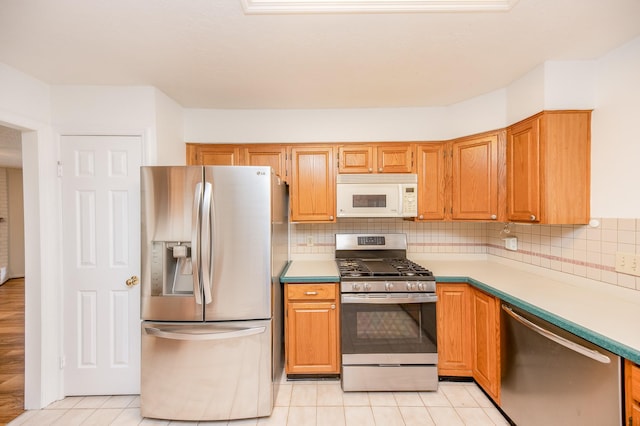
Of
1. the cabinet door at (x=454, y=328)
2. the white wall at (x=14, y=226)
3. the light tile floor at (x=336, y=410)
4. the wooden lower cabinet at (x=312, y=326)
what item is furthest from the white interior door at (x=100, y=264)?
the white wall at (x=14, y=226)

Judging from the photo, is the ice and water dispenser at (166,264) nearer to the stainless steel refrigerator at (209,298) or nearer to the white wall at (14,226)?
the stainless steel refrigerator at (209,298)

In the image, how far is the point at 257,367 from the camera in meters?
1.86

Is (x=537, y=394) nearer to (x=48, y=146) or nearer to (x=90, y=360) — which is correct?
(x=90, y=360)

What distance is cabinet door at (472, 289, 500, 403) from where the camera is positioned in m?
1.92

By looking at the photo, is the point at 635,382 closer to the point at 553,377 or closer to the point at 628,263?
the point at 553,377

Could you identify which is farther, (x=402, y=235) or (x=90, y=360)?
(x=402, y=235)

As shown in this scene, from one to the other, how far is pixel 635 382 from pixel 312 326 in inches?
69.4

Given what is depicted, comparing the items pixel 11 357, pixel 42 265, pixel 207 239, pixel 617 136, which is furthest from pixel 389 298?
pixel 11 357

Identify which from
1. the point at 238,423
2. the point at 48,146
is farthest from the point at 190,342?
the point at 48,146

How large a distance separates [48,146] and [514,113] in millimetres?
3580

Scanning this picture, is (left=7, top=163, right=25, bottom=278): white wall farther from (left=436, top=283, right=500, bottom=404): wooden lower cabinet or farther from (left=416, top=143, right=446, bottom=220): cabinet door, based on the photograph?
(left=436, top=283, right=500, bottom=404): wooden lower cabinet

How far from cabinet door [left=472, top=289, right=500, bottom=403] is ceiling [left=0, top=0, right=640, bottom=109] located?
1.65 meters

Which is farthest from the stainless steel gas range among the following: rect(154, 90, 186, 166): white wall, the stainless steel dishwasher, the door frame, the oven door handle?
the door frame

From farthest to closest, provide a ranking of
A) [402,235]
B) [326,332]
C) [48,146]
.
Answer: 1. [402,235]
2. [326,332]
3. [48,146]
